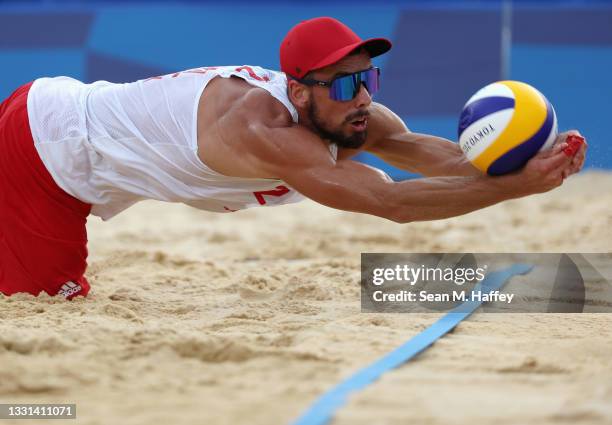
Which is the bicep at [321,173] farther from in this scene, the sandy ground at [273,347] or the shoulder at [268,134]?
the sandy ground at [273,347]

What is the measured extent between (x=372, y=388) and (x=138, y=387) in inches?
30.8

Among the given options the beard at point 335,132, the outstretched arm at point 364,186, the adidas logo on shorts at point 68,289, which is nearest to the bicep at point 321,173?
the outstretched arm at point 364,186

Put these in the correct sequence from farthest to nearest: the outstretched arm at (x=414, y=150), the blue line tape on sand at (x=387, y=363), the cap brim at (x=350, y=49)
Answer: the outstretched arm at (x=414, y=150)
the cap brim at (x=350, y=49)
the blue line tape on sand at (x=387, y=363)

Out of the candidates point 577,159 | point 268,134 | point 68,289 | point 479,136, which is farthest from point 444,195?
point 68,289

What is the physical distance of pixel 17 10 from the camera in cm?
903

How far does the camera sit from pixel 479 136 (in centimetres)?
380

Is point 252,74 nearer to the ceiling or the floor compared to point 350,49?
nearer to the floor

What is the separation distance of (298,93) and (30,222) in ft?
4.86

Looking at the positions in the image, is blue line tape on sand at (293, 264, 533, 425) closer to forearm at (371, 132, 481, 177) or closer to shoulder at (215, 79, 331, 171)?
forearm at (371, 132, 481, 177)

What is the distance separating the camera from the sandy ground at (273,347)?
9.34 feet

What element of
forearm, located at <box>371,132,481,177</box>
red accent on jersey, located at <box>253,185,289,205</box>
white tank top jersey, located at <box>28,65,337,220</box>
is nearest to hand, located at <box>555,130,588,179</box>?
forearm, located at <box>371,132,481,177</box>

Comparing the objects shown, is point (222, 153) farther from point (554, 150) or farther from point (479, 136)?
point (554, 150)

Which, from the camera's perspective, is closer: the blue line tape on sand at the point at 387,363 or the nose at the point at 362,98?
the blue line tape on sand at the point at 387,363

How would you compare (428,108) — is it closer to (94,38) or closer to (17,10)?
(94,38)
